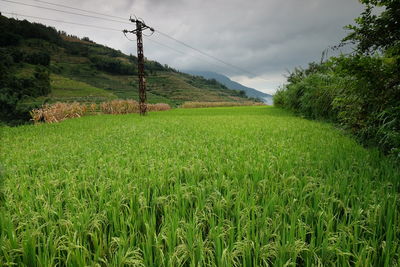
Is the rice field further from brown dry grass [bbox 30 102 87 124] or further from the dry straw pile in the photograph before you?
the dry straw pile

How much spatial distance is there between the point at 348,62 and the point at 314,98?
33.2 feet

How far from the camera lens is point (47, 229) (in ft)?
6.07

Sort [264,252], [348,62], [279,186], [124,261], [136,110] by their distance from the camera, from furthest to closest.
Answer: [136,110] → [348,62] → [279,186] → [264,252] → [124,261]

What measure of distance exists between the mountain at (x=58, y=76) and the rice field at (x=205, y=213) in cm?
1434

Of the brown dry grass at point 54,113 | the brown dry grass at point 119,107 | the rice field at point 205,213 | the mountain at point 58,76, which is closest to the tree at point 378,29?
the rice field at point 205,213

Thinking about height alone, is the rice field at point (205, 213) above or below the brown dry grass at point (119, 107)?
below

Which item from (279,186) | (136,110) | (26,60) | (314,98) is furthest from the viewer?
(26,60)

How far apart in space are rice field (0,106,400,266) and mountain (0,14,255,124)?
14338mm

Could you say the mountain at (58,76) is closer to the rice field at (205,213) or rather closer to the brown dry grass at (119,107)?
the brown dry grass at (119,107)

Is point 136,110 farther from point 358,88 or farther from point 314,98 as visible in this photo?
point 358,88

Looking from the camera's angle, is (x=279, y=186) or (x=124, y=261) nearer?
(x=124, y=261)

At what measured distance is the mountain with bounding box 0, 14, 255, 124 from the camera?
19.3 meters

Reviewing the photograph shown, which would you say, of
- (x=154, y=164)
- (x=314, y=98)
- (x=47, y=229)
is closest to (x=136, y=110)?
(x=314, y=98)

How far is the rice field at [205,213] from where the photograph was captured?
57.4 inches
